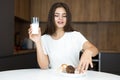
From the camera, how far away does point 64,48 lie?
1.94 metres

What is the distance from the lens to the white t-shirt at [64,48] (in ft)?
6.29

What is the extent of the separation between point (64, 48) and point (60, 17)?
265mm

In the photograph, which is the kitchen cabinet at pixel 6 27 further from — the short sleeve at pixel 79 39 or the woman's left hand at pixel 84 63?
the woman's left hand at pixel 84 63

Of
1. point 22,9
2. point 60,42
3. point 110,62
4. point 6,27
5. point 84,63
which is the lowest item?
point 110,62

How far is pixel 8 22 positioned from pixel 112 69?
7.05 feet

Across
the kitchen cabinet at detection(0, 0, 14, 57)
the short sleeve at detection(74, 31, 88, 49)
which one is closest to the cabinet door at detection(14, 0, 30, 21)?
the kitchen cabinet at detection(0, 0, 14, 57)

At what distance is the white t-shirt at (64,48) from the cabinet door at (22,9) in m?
1.59

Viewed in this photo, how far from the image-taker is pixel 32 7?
4.52 meters

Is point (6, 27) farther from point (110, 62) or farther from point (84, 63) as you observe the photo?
point (110, 62)

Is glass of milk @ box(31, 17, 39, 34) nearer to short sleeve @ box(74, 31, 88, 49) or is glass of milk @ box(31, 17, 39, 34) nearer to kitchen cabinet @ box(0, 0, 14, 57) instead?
short sleeve @ box(74, 31, 88, 49)

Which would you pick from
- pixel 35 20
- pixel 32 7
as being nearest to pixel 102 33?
pixel 32 7

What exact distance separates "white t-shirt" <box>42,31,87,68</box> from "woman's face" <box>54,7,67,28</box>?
11cm

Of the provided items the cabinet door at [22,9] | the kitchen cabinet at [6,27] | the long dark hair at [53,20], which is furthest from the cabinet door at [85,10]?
the long dark hair at [53,20]

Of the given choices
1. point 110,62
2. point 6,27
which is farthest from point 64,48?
point 110,62
